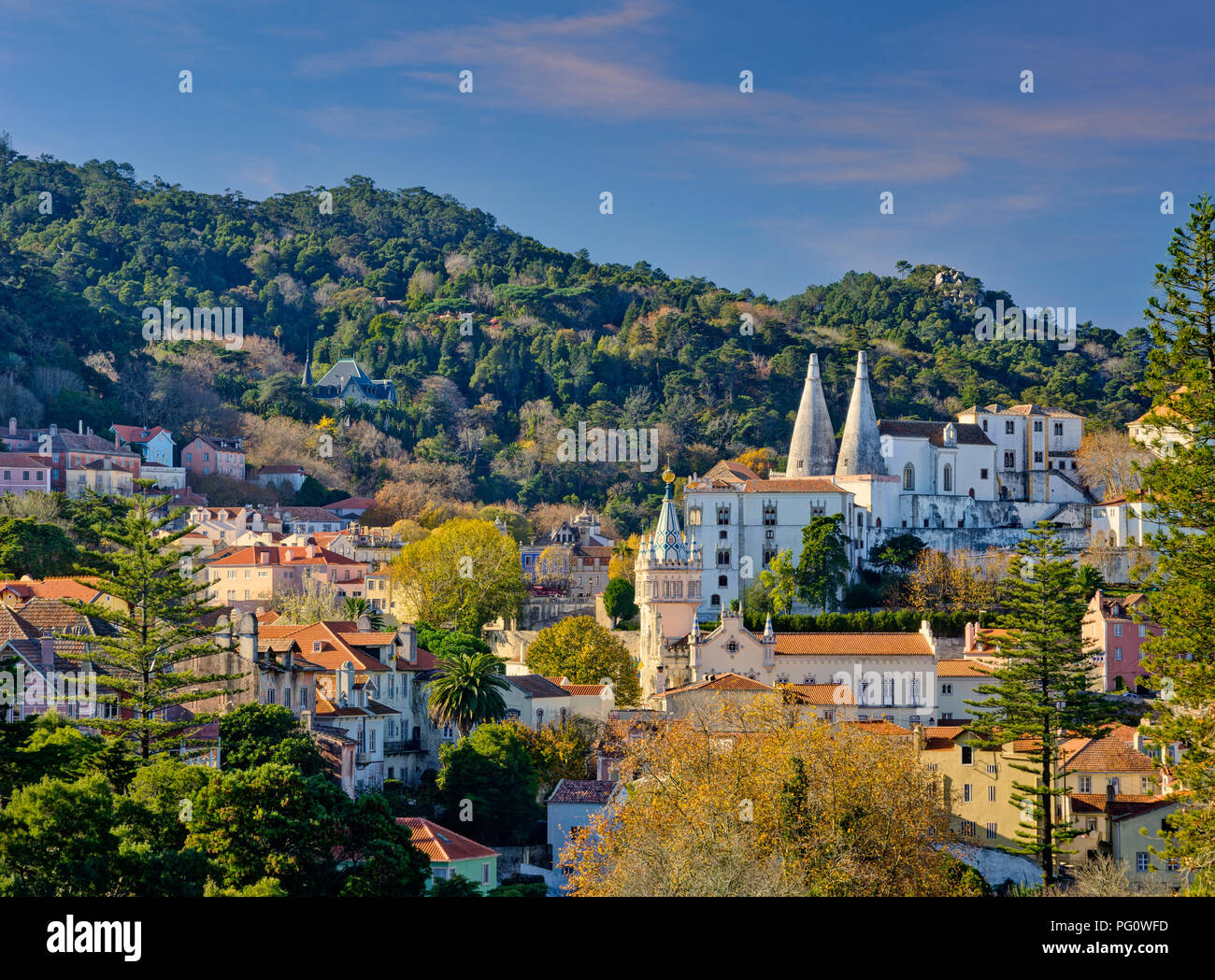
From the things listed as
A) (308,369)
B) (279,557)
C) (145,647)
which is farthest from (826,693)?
(308,369)

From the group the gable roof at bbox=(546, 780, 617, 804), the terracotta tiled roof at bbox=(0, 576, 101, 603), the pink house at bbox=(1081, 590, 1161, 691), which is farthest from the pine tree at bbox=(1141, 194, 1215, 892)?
the terracotta tiled roof at bbox=(0, 576, 101, 603)

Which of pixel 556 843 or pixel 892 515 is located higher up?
pixel 892 515

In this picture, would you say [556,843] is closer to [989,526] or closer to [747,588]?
[747,588]

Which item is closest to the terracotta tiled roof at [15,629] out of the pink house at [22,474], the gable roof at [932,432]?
the pink house at [22,474]

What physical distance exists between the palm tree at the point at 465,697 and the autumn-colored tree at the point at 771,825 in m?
11.1

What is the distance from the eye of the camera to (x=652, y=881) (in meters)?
28.5

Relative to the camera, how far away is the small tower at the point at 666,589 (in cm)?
5938

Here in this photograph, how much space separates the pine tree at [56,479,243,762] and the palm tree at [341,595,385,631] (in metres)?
23.0

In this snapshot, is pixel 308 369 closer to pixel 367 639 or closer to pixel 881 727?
pixel 367 639

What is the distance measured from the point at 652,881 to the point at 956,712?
29.3m

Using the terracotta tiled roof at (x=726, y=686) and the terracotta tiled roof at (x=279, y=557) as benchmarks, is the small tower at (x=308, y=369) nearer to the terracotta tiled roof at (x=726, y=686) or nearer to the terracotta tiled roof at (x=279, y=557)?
the terracotta tiled roof at (x=279, y=557)

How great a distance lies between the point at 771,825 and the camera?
3278 centimetres
